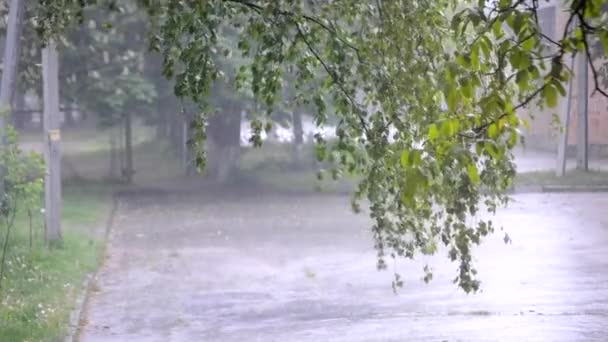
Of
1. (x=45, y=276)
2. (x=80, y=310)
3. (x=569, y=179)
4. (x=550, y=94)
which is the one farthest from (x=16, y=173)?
(x=569, y=179)

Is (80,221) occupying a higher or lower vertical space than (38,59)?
lower

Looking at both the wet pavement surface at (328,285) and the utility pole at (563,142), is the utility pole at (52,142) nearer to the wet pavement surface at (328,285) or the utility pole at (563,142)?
the wet pavement surface at (328,285)

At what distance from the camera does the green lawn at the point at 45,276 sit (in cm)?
1109

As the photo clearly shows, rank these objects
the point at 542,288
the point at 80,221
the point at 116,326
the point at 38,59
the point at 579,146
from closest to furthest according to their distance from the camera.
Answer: the point at 116,326
the point at 542,288
the point at 80,221
the point at 38,59
the point at 579,146

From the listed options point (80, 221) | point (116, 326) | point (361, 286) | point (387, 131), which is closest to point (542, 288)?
point (361, 286)

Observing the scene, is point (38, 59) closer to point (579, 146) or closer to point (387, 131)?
point (579, 146)

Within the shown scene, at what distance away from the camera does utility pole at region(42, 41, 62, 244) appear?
17.2 m

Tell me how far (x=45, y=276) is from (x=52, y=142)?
12.3ft

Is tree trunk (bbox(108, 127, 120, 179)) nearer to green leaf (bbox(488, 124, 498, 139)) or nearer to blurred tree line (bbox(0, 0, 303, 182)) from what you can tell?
blurred tree line (bbox(0, 0, 303, 182))

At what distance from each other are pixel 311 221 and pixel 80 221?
183 inches

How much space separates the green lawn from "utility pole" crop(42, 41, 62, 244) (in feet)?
1.18

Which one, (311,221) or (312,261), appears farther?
(311,221)

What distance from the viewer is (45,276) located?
1434cm

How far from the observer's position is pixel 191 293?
14.1 m
